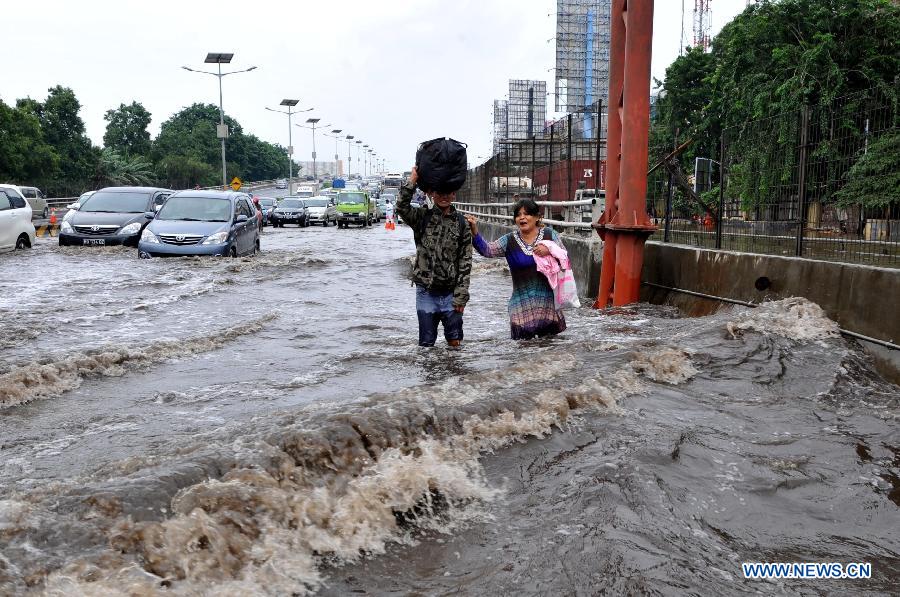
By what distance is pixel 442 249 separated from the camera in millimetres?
5945

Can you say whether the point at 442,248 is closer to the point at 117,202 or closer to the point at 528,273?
the point at 528,273

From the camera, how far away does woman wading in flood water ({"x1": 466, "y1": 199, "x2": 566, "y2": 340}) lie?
647cm

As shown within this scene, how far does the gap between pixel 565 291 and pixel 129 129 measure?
300 ft

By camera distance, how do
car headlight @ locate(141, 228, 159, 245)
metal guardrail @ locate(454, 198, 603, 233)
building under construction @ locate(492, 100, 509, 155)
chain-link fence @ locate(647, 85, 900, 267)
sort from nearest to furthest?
chain-link fence @ locate(647, 85, 900, 267)
metal guardrail @ locate(454, 198, 603, 233)
car headlight @ locate(141, 228, 159, 245)
building under construction @ locate(492, 100, 509, 155)

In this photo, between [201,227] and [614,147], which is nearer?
[614,147]

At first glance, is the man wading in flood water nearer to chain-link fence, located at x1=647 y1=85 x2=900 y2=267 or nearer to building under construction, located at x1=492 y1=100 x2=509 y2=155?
chain-link fence, located at x1=647 y1=85 x2=900 y2=267

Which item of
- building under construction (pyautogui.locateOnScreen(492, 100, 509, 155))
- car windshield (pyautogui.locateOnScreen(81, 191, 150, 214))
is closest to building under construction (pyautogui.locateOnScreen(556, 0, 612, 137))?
building under construction (pyautogui.locateOnScreen(492, 100, 509, 155))

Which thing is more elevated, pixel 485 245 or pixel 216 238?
pixel 485 245

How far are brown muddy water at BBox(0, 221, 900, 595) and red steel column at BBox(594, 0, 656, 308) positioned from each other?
73.6 inches

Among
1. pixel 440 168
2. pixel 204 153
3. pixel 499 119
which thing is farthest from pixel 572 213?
pixel 499 119

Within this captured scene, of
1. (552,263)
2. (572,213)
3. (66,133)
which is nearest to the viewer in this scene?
(552,263)

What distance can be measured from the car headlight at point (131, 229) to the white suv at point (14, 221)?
Result: 2126 millimetres

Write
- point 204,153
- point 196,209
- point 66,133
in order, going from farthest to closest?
1. point 204,153
2. point 66,133
3. point 196,209

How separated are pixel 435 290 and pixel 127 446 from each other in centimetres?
249
